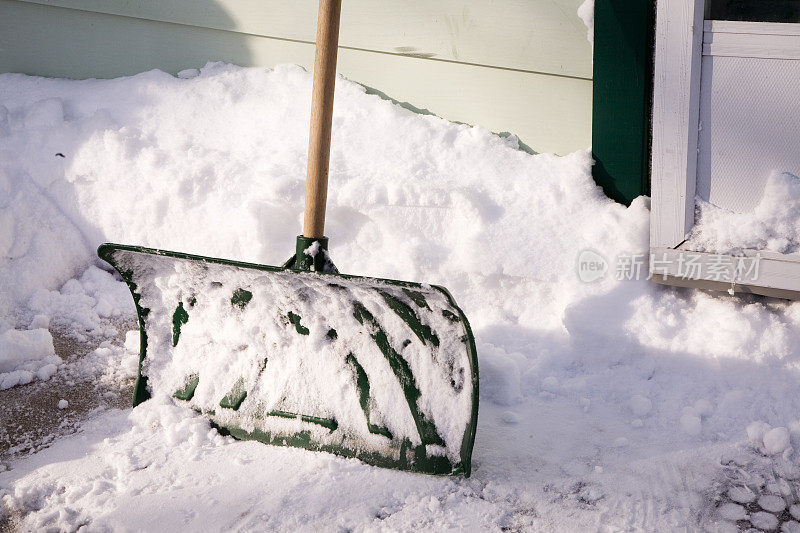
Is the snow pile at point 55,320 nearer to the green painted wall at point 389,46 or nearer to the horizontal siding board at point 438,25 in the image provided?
the green painted wall at point 389,46

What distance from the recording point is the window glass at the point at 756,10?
→ 7.11 ft

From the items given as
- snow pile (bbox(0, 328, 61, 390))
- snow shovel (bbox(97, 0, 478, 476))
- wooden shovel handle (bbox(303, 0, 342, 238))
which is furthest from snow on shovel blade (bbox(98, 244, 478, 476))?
snow pile (bbox(0, 328, 61, 390))

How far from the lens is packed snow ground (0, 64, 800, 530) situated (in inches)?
65.7

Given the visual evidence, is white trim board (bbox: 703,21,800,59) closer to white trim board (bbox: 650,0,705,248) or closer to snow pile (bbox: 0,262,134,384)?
white trim board (bbox: 650,0,705,248)

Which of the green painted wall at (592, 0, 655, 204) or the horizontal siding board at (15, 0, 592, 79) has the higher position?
the horizontal siding board at (15, 0, 592, 79)

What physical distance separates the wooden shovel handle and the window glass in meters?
1.15

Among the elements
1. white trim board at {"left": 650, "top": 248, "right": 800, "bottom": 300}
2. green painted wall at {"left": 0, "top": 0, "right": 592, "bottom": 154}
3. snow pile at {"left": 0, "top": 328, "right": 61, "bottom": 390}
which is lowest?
snow pile at {"left": 0, "top": 328, "right": 61, "bottom": 390}

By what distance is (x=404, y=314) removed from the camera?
5.68ft

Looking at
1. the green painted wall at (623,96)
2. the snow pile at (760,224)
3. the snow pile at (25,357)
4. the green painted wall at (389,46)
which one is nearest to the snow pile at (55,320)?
the snow pile at (25,357)

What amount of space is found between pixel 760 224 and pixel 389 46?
54.5 inches

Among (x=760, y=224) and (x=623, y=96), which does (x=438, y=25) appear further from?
(x=760, y=224)

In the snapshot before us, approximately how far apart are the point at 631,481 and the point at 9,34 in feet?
9.70

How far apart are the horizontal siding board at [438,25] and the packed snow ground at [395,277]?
0.20 m

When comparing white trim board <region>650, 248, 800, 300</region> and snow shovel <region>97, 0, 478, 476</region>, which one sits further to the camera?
white trim board <region>650, 248, 800, 300</region>
